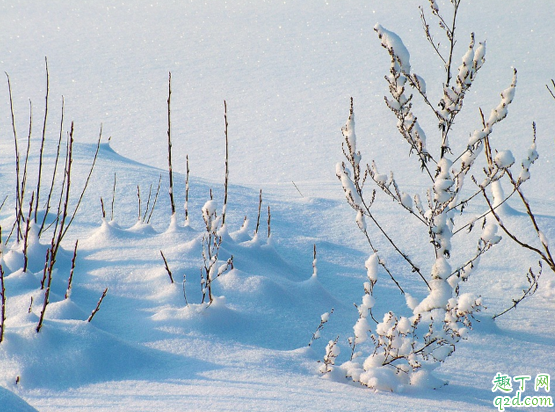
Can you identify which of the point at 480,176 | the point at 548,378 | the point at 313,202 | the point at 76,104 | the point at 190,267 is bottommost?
the point at 548,378

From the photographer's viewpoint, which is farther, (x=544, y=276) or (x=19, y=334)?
(x=544, y=276)

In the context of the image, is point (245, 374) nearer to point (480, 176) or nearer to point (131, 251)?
point (131, 251)

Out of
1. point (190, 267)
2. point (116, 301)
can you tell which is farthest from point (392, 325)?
point (116, 301)

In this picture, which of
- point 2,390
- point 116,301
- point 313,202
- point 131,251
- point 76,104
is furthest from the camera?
point 76,104

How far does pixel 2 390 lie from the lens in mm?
1278

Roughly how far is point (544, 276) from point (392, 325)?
6.97 ft

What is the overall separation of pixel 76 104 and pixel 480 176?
40.8ft

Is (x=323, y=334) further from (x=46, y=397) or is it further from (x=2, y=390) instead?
(x=2, y=390)

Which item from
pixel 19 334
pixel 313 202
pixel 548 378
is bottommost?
pixel 548 378

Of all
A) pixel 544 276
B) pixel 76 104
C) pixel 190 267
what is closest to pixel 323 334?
pixel 190 267

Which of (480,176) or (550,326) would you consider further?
(480,176)

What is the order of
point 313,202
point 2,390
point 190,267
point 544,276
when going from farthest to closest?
point 313,202 < point 544,276 < point 190,267 < point 2,390

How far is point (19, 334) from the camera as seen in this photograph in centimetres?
211

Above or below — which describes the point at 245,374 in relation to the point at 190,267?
below
